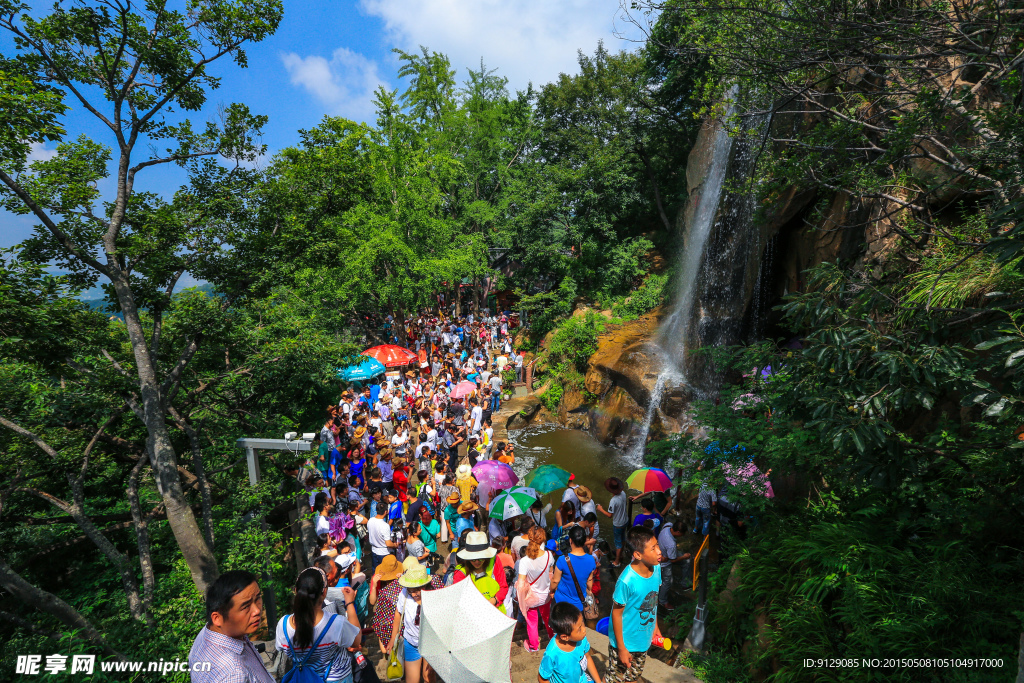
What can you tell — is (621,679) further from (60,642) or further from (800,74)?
(800,74)

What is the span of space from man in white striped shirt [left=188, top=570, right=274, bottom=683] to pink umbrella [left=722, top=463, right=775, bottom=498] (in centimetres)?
512

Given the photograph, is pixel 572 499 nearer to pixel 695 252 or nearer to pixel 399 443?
pixel 399 443

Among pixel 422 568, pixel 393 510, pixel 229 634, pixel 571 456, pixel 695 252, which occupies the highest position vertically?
pixel 695 252

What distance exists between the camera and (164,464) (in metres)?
6.24

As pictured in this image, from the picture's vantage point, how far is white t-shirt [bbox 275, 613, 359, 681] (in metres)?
3.29

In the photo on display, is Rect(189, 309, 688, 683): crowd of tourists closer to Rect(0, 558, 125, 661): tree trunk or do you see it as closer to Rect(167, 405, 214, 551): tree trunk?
Rect(167, 405, 214, 551): tree trunk

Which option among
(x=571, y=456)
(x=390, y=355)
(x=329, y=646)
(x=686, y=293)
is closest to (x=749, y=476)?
(x=329, y=646)

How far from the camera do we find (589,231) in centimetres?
2344

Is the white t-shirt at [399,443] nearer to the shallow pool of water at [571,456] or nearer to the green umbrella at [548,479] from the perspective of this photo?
the shallow pool of water at [571,456]

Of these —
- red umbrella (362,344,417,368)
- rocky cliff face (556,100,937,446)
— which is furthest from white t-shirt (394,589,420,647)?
red umbrella (362,344,417,368)

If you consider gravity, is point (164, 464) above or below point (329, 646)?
above

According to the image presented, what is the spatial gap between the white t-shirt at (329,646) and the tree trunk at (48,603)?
2.59m

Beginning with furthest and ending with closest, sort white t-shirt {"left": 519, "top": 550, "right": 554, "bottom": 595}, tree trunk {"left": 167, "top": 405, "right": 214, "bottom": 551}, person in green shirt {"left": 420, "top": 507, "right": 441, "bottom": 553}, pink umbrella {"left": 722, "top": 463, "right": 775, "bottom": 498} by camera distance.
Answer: tree trunk {"left": 167, "top": 405, "right": 214, "bottom": 551} < person in green shirt {"left": 420, "top": 507, "right": 441, "bottom": 553} < pink umbrella {"left": 722, "top": 463, "right": 775, "bottom": 498} < white t-shirt {"left": 519, "top": 550, "right": 554, "bottom": 595}

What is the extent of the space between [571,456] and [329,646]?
10.1m
